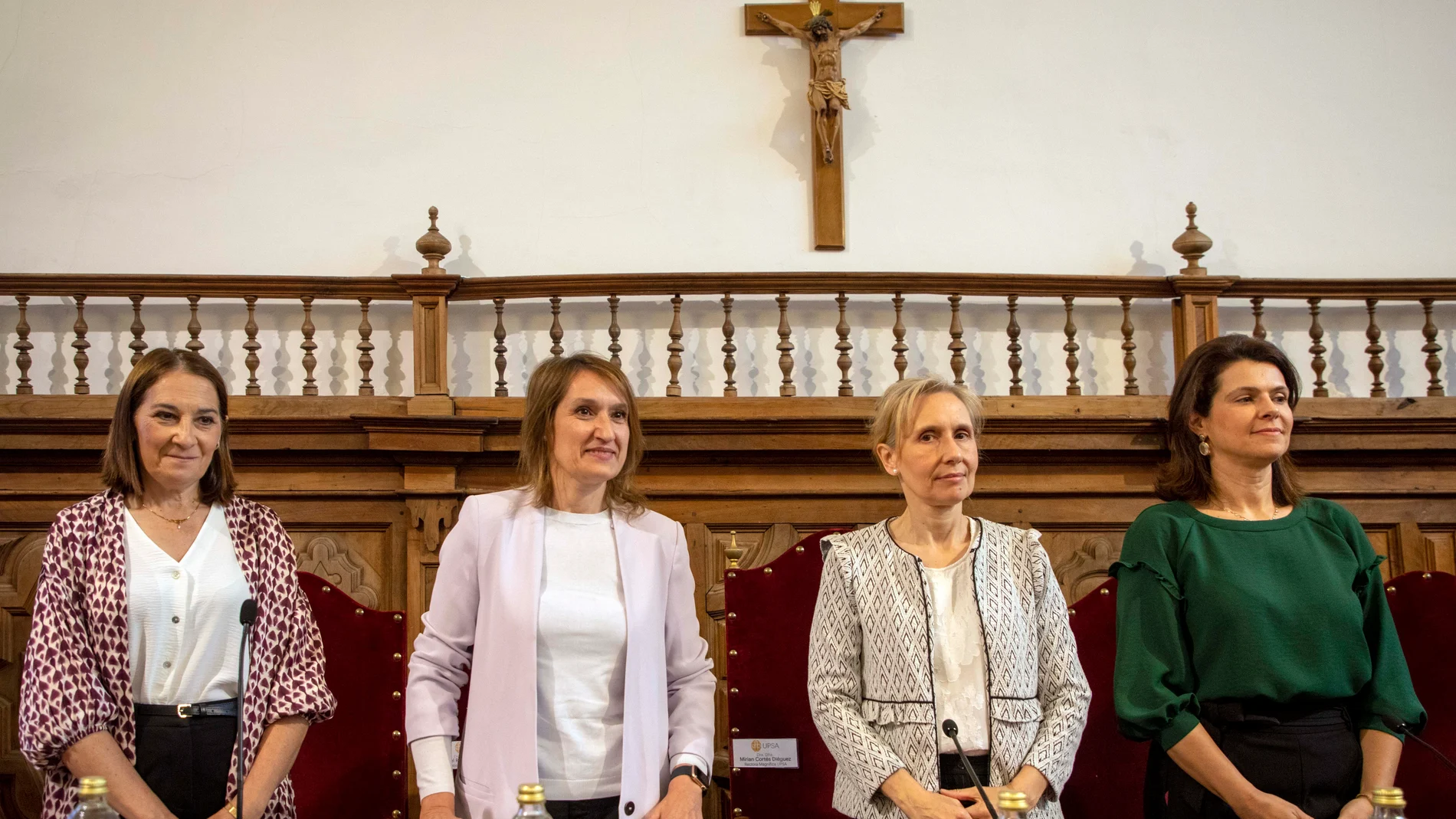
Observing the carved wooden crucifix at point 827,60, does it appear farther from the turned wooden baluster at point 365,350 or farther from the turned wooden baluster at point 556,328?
the turned wooden baluster at point 365,350

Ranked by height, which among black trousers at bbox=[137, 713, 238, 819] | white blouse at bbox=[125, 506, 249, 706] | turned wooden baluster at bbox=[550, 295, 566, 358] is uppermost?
turned wooden baluster at bbox=[550, 295, 566, 358]

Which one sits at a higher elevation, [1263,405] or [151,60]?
[151,60]

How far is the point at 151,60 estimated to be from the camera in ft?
15.3

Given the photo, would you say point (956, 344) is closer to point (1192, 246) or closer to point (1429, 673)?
point (1192, 246)

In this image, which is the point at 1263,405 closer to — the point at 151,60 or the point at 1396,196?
the point at 1396,196

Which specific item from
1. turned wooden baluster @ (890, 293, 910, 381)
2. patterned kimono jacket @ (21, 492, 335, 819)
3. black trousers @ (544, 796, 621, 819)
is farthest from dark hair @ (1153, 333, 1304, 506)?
turned wooden baluster @ (890, 293, 910, 381)

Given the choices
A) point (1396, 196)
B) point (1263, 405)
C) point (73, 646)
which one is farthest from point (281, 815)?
point (1396, 196)

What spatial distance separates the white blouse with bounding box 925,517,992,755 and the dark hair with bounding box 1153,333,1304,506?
44 centimetres

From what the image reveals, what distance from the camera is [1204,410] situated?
2.18 metres

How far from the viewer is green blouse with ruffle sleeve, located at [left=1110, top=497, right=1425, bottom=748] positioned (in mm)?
1941

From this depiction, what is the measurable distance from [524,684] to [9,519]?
274 cm

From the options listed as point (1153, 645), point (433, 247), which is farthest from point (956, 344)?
point (1153, 645)

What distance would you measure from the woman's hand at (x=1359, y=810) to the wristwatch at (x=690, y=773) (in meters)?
1.01

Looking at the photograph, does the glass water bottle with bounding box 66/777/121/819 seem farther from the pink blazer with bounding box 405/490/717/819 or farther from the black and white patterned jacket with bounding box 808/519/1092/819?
the black and white patterned jacket with bounding box 808/519/1092/819
